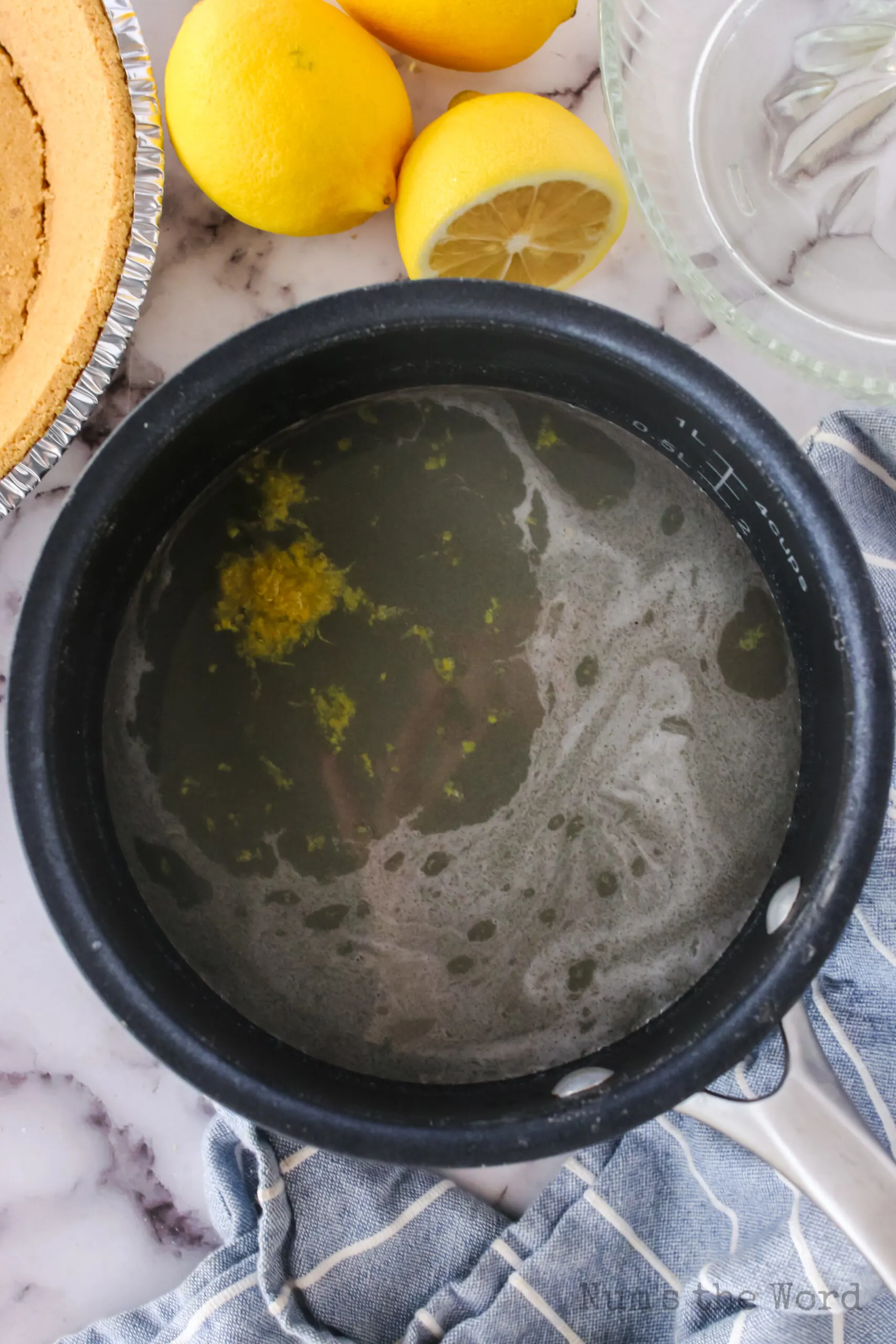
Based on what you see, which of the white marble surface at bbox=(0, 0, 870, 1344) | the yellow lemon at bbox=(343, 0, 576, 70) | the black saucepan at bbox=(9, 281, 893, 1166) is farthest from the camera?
the white marble surface at bbox=(0, 0, 870, 1344)

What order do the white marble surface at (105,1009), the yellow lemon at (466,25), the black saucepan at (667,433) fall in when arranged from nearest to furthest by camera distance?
1. the black saucepan at (667,433)
2. the yellow lemon at (466,25)
3. the white marble surface at (105,1009)

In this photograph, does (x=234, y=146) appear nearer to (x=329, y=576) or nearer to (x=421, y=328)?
(x=421, y=328)

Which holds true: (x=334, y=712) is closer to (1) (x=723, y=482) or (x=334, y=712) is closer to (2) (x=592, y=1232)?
(1) (x=723, y=482)

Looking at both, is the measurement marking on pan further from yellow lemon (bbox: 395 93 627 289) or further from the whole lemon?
the whole lemon

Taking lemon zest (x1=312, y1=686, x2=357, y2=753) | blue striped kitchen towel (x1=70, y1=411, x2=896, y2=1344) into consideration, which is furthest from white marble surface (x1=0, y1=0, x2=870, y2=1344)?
lemon zest (x1=312, y1=686, x2=357, y2=753)

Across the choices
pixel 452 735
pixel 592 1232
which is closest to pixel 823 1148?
pixel 592 1232

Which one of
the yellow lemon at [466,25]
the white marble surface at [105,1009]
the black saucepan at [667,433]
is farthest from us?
the white marble surface at [105,1009]

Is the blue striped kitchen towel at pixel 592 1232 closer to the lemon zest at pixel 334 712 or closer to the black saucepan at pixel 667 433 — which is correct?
the black saucepan at pixel 667 433

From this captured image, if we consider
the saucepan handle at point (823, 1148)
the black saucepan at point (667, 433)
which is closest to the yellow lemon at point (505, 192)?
the black saucepan at point (667, 433)
